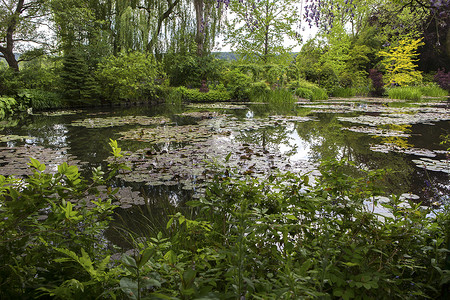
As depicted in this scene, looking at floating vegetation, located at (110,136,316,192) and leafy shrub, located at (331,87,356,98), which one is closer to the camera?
floating vegetation, located at (110,136,316,192)

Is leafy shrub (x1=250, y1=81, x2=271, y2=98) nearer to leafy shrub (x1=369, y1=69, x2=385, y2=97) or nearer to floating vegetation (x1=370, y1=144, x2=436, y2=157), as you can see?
floating vegetation (x1=370, y1=144, x2=436, y2=157)

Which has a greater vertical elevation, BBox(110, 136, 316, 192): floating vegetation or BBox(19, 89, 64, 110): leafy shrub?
BBox(19, 89, 64, 110): leafy shrub

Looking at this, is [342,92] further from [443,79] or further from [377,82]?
[443,79]

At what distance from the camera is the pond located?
268 centimetres

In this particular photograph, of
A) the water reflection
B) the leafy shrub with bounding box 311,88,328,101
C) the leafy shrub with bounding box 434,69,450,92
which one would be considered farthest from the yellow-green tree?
the water reflection

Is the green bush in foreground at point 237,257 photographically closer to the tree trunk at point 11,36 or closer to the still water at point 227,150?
the still water at point 227,150

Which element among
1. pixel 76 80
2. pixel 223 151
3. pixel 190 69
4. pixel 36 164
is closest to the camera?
pixel 36 164

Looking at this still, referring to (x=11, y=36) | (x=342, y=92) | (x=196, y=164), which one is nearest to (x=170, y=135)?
(x=196, y=164)

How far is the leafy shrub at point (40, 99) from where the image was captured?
31.3 feet

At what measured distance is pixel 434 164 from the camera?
10.8 feet

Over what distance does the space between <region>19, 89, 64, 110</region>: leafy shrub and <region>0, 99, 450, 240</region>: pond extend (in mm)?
3523

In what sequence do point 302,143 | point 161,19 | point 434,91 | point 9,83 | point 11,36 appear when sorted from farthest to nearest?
point 434,91 < point 161,19 < point 11,36 < point 9,83 < point 302,143

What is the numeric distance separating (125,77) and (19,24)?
5148mm

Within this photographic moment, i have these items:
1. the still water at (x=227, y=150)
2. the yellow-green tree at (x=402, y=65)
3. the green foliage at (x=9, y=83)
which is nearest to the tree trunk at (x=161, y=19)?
the green foliage at (x=9, y=83)
